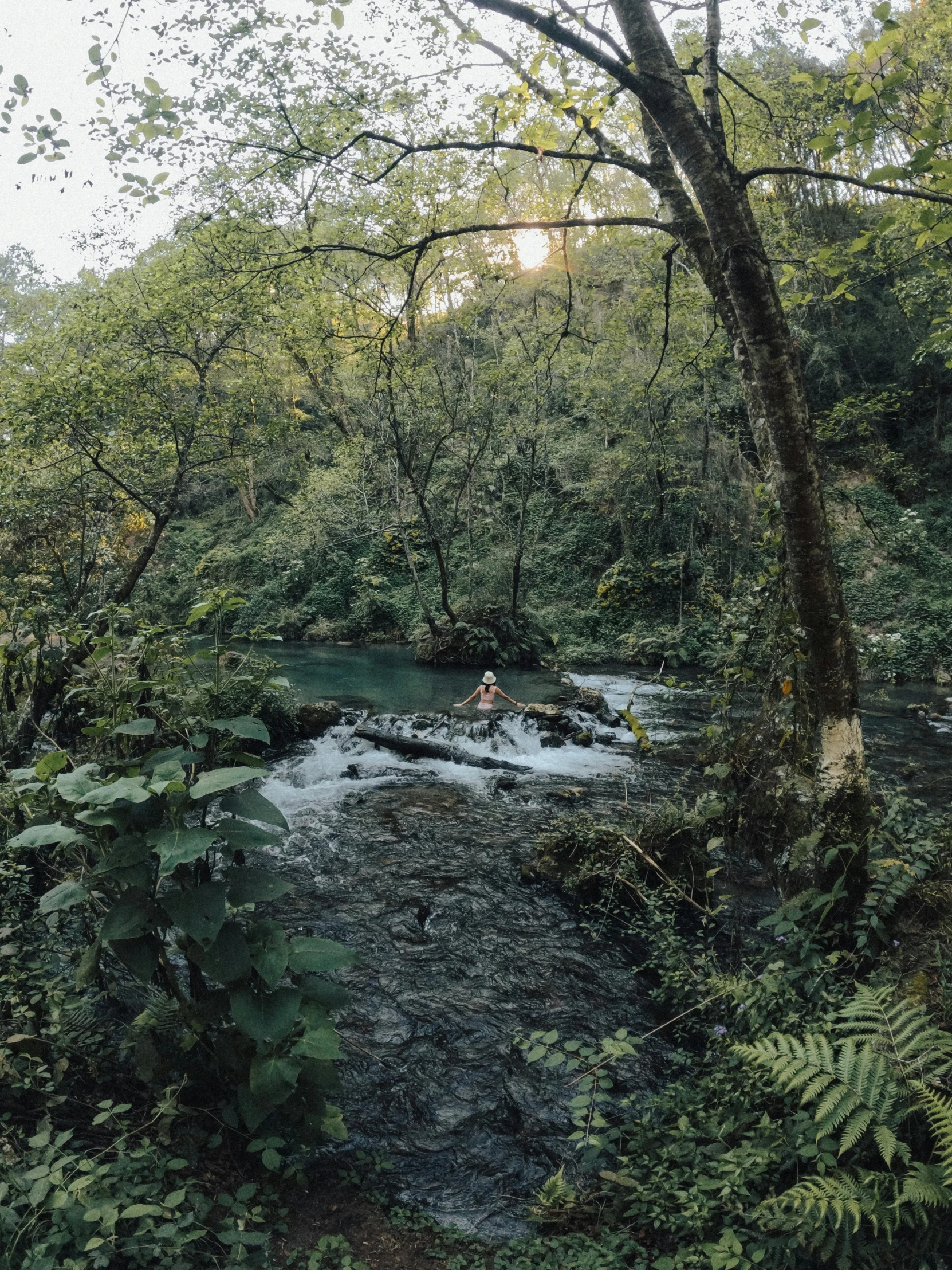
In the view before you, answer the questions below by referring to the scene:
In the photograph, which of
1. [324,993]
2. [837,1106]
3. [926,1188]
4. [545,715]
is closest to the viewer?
[926,1188]

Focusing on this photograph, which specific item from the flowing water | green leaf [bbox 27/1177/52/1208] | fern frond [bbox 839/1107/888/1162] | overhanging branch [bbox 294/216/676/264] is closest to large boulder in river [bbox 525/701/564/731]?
the flowing water

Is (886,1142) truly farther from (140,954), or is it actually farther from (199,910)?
(140,954)

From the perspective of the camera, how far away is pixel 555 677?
18.0m

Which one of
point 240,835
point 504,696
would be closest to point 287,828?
point 240,835

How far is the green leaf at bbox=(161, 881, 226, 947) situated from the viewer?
269 cm

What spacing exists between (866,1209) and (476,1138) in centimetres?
229

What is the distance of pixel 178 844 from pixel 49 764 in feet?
2.84

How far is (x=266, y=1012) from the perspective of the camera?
9.13 feet

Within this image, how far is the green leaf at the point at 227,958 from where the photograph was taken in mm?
2787

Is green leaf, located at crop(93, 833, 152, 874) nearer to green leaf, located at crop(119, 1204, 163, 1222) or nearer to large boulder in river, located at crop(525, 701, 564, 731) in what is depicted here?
green leaf, located at crop(119, 1204, 163, 1222)

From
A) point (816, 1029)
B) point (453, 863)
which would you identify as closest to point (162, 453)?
point (453, 863)

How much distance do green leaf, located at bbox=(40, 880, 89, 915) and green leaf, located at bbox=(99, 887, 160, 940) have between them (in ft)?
0.48

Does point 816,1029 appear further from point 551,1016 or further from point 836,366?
point 836,366

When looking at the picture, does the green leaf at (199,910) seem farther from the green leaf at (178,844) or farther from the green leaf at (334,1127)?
the green leaf at (334,1127)
